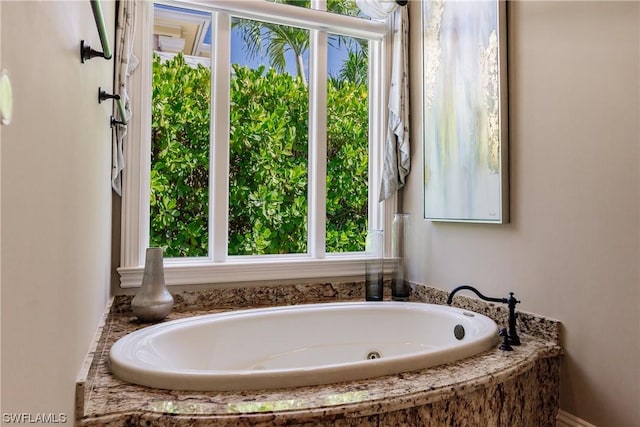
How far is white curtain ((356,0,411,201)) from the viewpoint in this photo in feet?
8.48

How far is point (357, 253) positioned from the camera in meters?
2.77

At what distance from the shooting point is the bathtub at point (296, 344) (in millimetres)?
1182

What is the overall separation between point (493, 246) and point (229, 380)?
139 centimetres

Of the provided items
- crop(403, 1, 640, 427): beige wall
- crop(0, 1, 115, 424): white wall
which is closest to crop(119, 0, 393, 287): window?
crop(403, 1, 640, 427): beige wall

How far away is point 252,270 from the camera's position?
2361 mm

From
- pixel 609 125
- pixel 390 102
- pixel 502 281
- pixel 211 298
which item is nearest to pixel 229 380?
pixel 211 298

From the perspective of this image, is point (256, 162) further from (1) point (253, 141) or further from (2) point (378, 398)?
(2) point (378, 398)

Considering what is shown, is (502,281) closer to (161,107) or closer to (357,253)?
(357,253)

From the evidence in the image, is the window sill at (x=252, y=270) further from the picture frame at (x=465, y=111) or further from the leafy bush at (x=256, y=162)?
the picture frame at (x=465, y=111)

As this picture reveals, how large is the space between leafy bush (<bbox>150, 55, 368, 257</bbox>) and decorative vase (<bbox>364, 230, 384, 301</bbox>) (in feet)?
0.72

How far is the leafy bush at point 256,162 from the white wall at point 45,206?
1.20m

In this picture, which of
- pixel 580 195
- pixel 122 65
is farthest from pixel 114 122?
pixel 580 195

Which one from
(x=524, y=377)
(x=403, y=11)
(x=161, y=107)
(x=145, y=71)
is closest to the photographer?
(x=524, y=377)

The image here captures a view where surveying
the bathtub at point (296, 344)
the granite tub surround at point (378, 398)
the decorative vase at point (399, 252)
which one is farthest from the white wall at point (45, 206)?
the decorative vase at point (399, 252)
